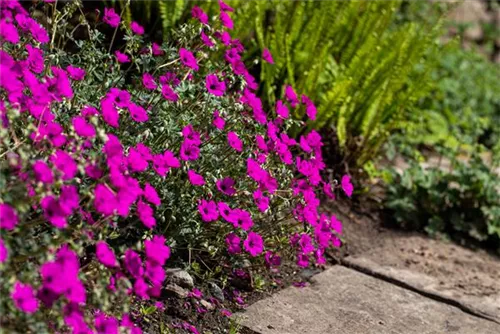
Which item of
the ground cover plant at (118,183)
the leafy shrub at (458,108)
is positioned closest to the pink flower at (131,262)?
the ground cover plant at (118,183)

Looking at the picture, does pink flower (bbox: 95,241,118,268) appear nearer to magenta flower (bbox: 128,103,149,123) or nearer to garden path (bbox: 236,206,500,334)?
magenta flower (bbox: 128,103,149,123)

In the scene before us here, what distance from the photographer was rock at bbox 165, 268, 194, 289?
8.61ft

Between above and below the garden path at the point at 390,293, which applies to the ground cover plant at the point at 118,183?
above

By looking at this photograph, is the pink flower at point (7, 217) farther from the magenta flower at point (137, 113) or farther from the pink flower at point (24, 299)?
the magenta flower at point (137, 113)

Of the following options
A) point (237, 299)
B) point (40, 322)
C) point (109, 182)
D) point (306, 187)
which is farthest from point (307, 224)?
point (40, 322)

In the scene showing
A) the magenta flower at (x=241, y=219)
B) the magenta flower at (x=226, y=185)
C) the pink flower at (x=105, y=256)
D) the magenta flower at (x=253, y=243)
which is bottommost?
the magenta flower at (x=253, y=243)

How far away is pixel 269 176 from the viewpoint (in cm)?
260

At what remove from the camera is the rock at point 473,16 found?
909 cm

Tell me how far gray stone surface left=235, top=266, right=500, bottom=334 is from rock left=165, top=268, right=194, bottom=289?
185 millimetres

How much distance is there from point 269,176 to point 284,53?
1484 millimetres

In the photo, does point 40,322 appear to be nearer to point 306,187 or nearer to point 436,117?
point 306,187

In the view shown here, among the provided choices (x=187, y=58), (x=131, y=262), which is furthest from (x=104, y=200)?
(x=187, y=58)

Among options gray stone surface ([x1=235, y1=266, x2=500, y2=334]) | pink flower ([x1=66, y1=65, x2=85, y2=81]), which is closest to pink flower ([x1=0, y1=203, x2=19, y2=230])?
pink flower ([x1=66, y1=65, x2=85, y2=81])

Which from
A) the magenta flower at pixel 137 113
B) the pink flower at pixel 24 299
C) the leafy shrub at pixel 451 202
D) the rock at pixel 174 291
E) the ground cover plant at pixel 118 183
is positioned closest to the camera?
the pink flower at pixel 24 299
